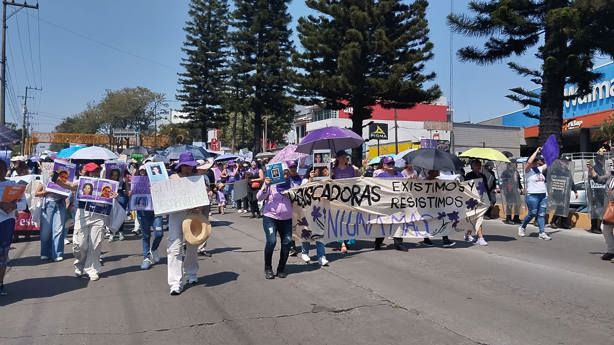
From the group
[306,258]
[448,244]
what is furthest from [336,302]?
[448,244]

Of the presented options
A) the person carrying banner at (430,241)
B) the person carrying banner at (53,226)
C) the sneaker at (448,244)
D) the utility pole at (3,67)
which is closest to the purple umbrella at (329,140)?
the person carrying banner at (430,241)

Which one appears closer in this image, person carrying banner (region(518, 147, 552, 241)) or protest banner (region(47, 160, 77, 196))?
protest banner (region(47, 160, 77, 196))

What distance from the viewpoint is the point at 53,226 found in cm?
953

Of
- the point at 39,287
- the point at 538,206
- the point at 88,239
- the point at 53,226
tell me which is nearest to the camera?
the point at 39,287

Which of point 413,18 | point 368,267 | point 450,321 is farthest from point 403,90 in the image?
point 450,321

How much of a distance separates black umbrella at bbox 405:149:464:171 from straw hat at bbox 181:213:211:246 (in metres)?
4.36

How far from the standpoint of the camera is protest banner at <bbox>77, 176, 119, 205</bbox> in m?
7.89

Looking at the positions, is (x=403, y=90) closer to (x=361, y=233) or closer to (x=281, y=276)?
(x=361, y=233)

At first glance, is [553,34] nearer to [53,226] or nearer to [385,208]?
[385,208]

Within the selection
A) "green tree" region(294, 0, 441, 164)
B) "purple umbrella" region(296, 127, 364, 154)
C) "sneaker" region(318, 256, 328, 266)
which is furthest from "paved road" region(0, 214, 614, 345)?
"green tree" region(294, 0, 441, 164)

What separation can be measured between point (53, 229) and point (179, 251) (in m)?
3.68

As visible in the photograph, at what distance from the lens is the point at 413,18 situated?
30266 mm

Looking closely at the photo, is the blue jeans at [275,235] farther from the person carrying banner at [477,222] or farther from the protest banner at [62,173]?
the person carrying banner at [477,222]

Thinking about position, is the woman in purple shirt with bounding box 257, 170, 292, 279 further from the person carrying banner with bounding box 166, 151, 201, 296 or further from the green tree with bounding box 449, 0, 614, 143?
the green tree with bounding box 449, 0, 614, 143
